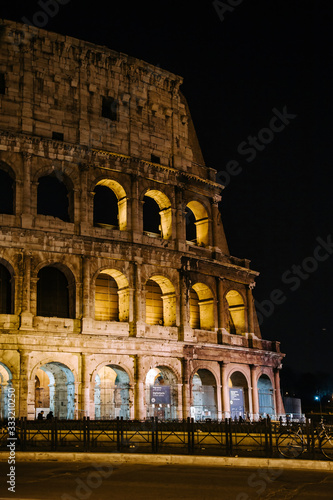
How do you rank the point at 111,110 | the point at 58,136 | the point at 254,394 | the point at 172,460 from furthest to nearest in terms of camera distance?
1. the point at 254,394
2. the point at 111,110
3. the point at 58,136
4. the point at 172,460

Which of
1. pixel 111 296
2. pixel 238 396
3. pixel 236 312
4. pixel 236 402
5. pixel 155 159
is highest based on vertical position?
pixel 155 159

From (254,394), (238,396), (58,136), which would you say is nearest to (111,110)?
(58,136)

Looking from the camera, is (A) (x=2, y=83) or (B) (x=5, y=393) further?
(A) (x=2, y=83)

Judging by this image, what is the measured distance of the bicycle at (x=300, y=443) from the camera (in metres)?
16.2

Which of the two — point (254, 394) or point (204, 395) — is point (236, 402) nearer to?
point (204, 395)

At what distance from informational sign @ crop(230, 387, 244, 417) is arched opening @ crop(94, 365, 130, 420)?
5.81 meters

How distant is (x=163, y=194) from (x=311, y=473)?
2098 cm

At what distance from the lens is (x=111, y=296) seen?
31438 millimetres

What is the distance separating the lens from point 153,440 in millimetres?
17391

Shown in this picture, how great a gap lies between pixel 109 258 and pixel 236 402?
33.4 feet

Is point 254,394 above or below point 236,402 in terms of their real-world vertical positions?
above

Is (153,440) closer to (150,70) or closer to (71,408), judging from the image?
(71,408)

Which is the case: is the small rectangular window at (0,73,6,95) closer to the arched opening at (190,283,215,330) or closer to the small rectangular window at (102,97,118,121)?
the small rectangular window at (102,97,118,121)

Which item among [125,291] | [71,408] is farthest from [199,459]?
[125,291]
